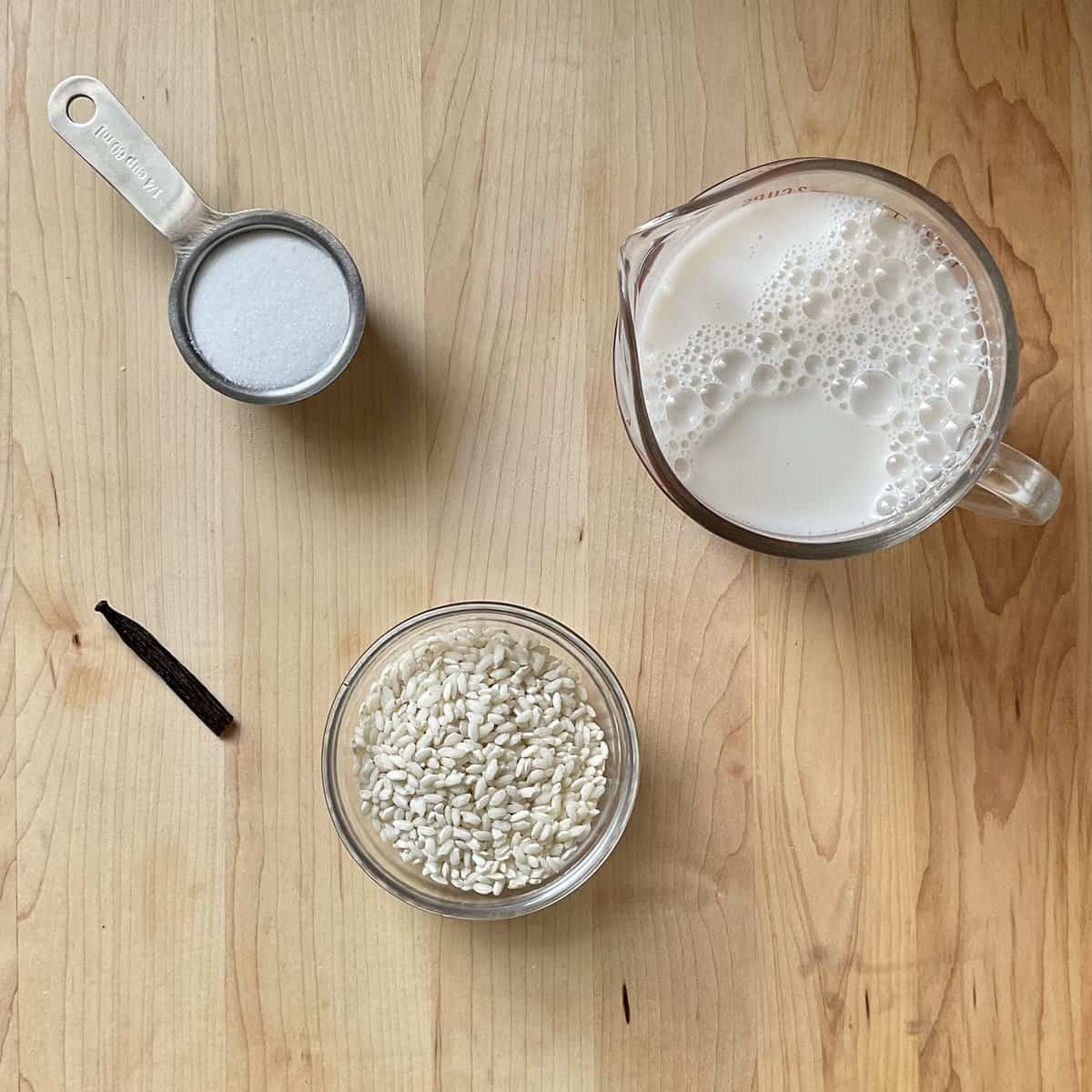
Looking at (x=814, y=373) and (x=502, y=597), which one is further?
(x=502, y=597)

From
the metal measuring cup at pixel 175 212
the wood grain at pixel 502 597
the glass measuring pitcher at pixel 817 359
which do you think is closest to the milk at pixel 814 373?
the glass measuring pitcher at pixel 817 359

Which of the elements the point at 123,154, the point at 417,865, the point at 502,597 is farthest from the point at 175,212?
the point at 417,865

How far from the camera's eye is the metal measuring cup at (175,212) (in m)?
0.77

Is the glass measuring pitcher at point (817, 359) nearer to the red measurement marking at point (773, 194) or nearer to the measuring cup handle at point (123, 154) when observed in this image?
the red measurement marking at point (773, 194)

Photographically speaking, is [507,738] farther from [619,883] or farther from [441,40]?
[441,40]

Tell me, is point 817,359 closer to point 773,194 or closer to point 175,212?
point 773,194

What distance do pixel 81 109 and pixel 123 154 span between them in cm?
6

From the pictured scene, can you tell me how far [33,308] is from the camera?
808mm

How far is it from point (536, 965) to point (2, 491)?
0.49 m

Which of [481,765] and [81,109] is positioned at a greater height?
[81,109]

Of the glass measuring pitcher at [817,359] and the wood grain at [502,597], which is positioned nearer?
the glass measuring pitcher at [817,359]

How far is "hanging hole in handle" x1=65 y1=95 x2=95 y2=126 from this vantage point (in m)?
0.79

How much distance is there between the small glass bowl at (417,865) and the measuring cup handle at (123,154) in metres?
0.31

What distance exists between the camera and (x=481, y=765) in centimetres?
77
